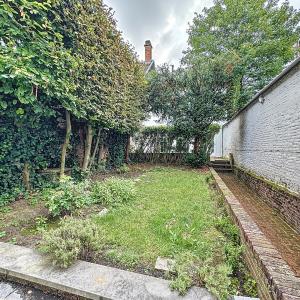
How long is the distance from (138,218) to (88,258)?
1362 millimetres

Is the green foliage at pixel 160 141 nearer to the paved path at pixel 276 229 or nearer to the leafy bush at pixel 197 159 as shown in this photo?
the leafy bush at pixel 197 159

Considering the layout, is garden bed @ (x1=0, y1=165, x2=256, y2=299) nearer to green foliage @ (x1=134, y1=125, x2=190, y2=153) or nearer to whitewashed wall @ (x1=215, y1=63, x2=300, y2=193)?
whitewashed wall @ (x1=215, y1=63, x2=300, y2=193)

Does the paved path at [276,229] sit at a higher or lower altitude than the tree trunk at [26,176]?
lower

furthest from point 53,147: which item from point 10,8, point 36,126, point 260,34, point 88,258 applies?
point 260,34

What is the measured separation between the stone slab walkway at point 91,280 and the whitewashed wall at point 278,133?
3.36 m

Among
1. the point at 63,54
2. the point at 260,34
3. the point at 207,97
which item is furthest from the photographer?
the point at 260,34

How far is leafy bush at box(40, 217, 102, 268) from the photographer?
6.73 ft

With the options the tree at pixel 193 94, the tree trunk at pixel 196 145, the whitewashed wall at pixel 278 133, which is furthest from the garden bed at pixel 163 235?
the tree trunk at pixel 196 145

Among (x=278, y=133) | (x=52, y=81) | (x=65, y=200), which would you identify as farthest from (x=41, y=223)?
(x=278, y=133)

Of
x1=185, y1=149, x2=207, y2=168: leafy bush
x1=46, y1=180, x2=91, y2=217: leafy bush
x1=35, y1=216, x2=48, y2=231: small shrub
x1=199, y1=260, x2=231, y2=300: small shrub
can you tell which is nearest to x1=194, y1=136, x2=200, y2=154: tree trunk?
x1=185, y1=149, x2=207, y2=168: leafy bush

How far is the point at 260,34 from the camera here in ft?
48.6

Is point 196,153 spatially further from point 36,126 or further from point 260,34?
point 260,34

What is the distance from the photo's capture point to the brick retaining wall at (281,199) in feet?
12.0

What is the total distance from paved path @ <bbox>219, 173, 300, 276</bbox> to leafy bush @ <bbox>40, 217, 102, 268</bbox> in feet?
8.08
